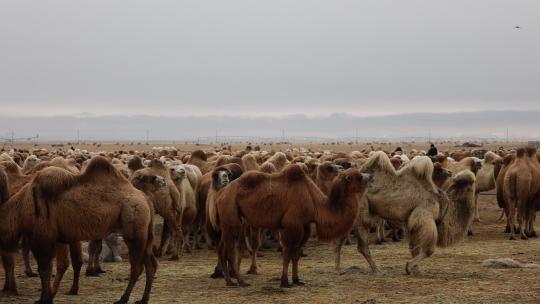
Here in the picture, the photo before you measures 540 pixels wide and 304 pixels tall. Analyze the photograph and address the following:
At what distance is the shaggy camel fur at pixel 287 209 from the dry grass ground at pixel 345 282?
0.69 m

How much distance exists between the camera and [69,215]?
30.5 feet

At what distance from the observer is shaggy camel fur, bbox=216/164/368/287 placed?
1122cm

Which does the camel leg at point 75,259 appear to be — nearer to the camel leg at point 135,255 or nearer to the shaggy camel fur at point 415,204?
the camel leg at point 135,255

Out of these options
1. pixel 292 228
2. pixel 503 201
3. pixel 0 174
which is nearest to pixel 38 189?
pixel 0 174

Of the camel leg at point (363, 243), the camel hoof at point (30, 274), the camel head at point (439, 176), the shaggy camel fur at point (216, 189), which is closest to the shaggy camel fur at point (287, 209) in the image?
the shaggy camel fur at point (216, 189)

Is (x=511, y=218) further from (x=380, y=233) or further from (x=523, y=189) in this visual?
(x=380, y=233)

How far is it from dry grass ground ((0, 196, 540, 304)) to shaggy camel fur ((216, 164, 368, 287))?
694 mm

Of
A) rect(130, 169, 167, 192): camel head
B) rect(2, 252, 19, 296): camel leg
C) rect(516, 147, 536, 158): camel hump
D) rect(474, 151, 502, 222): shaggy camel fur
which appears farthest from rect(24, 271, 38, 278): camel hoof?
rect(474, 151, 502, 222): shaggy camel fur

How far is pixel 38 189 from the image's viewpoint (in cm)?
933

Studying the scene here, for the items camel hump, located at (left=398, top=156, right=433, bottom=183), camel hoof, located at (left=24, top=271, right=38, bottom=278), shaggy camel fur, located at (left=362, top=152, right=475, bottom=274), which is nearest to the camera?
camel hoof, located at (left=24, top=271, right=38, bottom=278)

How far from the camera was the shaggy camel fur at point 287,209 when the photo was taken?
36.8ft

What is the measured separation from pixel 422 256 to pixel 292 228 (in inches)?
113

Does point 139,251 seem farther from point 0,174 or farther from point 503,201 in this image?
point 503,201

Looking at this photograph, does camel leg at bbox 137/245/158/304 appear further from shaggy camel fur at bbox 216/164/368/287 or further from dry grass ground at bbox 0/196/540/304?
shaggy camel fur at bbox 216/164/368/287
